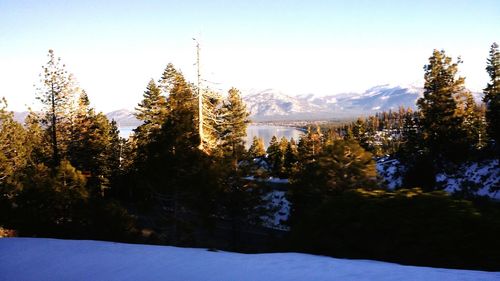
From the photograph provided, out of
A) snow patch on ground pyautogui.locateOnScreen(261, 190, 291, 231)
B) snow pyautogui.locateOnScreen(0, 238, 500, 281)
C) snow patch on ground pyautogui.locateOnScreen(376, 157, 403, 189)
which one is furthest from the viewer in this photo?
snow patch on ground pyautogui.locateOnScreen(376, 157, 403, 189)

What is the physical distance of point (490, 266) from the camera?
6742 millimetres

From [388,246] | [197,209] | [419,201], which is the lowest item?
[197,209]

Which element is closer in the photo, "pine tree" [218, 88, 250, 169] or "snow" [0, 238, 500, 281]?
"snow" [0, 238, 500, 281]

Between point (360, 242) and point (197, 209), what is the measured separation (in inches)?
441

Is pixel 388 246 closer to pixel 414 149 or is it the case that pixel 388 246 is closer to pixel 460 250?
pixel 460 250

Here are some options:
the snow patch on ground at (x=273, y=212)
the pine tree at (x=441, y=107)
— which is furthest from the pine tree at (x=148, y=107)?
the pine tree at (x=441, y=107)

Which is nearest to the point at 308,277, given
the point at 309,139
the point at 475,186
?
the point at 475,186

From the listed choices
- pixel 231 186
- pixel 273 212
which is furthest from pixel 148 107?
pixel 273 212

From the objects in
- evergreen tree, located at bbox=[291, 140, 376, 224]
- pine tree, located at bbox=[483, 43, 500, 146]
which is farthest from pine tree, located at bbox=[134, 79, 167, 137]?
pine tree, located at bbox=[483, 43, 500, 146]

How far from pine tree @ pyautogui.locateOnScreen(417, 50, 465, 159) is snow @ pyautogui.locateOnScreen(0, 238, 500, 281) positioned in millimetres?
23876

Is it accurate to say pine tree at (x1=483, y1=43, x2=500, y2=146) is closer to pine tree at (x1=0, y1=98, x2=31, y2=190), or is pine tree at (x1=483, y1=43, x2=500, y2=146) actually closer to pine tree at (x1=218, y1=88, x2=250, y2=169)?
pine tree at (x1=218, y1=88, x2=250, y2=169)

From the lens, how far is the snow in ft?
21.3

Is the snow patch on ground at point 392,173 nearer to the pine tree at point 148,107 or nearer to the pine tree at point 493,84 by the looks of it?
the pine tree at point 493,84

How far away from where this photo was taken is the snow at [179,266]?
650cm
